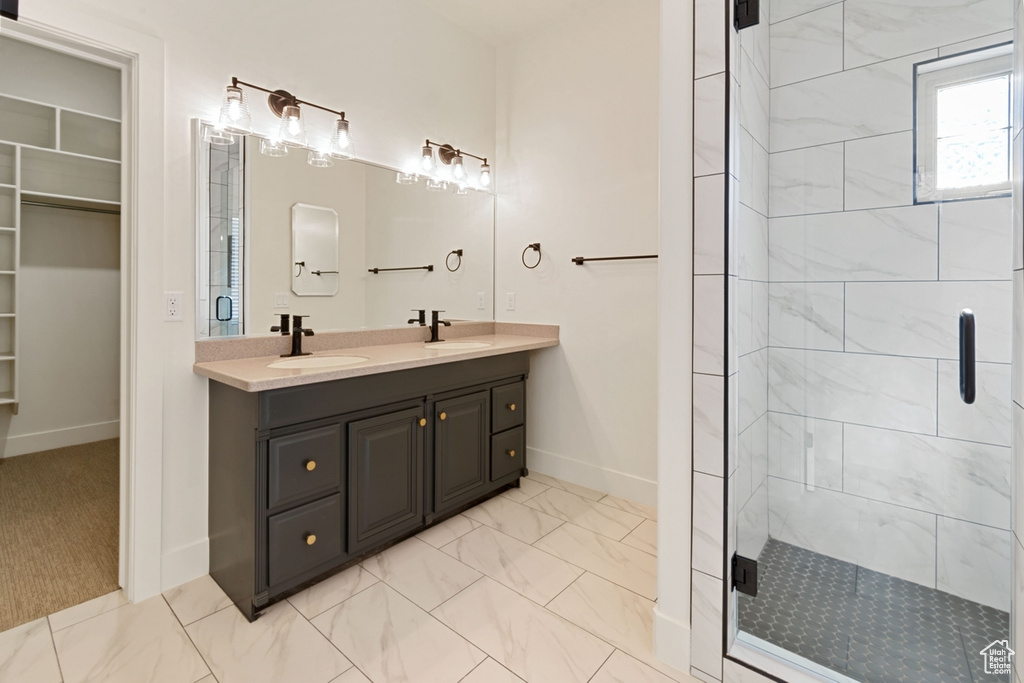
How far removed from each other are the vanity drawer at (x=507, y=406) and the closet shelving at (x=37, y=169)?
9.21 ft

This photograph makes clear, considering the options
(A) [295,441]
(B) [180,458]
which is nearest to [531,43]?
(A) [295,441]

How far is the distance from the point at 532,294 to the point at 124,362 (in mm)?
2032

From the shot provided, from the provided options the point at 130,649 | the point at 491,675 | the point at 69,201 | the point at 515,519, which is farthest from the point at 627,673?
the point at 69,201

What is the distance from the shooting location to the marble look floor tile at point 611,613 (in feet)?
5.07

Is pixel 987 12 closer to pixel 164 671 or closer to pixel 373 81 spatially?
pixel 373 81

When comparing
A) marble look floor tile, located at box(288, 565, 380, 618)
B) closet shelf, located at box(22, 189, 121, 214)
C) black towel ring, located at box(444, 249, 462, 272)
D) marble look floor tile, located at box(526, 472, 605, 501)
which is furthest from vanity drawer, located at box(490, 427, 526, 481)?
closet shelf, located at box(22, 189, 121, 214)

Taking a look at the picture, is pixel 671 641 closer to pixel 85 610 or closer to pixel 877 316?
pixel 877 316

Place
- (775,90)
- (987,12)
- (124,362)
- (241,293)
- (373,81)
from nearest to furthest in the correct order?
(987,12)
(775,90)
(124,362)
(241,293)
(373,81)

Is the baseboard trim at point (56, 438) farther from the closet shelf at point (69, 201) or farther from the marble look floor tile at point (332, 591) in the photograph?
the marble look floor tile at point (332, 591)

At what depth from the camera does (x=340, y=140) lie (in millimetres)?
2289

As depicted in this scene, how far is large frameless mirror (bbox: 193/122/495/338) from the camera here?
1.94 m

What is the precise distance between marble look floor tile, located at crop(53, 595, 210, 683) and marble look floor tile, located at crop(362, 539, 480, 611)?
2.14 ft

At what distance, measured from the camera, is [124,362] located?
1.77 metres

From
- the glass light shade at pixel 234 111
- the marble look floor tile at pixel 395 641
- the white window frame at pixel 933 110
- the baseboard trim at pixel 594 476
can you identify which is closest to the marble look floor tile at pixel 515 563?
the marble look floor tile at pixel 395 641
